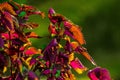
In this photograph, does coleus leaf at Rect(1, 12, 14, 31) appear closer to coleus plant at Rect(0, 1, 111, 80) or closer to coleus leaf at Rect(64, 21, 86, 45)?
coleus plant at Rect(0, 1, 111, 80)

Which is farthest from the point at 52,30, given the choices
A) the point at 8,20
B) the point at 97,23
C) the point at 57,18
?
the point at 97,23

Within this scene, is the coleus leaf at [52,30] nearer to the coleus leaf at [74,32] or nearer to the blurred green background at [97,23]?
the coleus leaf at [74,32]

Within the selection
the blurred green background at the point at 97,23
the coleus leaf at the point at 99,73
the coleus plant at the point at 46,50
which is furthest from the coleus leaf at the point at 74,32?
the blurred green background at the point at 97,23

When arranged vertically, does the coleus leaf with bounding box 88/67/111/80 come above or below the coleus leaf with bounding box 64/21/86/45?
below

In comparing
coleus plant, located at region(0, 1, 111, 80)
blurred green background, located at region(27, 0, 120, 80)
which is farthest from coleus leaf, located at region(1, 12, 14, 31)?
blurred green background, located at region(27, 0, 120, 80)

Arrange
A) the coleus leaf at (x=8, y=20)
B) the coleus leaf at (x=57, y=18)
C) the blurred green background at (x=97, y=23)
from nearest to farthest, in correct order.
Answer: the coleus leaf at (x=8, y=20) → the coleus leaf at (x=57, y=18) → the blurred green background at (x=97, y=23)

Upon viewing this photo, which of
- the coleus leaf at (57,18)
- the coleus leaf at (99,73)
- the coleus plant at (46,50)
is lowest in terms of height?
the coleus leaf at (99,73)

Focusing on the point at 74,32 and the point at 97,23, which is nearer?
the point at 74,32

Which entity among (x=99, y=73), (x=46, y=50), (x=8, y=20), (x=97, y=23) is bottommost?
(x=99, y=73)

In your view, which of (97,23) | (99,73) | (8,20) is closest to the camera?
(8,20)

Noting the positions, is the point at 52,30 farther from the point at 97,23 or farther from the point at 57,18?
the point at 97,23

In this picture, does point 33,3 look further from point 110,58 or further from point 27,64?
point 27,64
